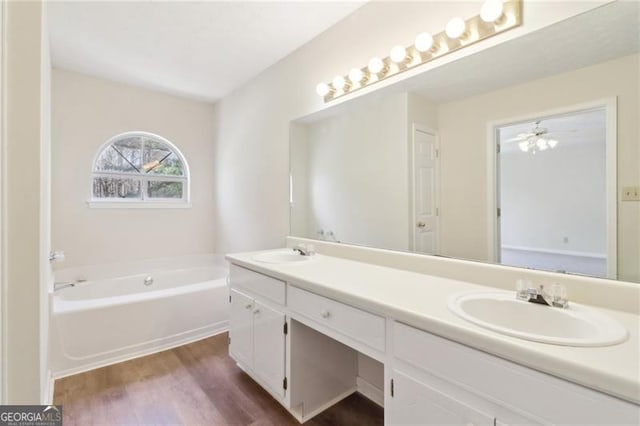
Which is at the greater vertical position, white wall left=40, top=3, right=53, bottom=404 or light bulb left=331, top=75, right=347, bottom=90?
light bulb left=331, top=75, right=347, bottom=90

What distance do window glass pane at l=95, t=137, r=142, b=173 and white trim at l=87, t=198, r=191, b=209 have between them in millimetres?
348

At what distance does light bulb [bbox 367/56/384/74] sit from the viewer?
1.73 m

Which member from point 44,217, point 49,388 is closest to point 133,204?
point 49,388

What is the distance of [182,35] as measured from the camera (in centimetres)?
216

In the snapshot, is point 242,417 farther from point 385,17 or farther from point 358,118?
point 385,17

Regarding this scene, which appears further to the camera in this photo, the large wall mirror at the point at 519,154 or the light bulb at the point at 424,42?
the light bulb at the point at 424,42

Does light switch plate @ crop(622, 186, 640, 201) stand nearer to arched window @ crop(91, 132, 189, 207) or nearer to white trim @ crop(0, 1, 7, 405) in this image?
white trim @ crop(0, 1, 7, 405)

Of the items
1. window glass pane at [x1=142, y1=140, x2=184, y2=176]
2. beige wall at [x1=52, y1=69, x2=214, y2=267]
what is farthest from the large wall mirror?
window glass pane at [x1=142, y1=140, x2=184, y2=176]

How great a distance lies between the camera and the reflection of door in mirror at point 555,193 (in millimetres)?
1087

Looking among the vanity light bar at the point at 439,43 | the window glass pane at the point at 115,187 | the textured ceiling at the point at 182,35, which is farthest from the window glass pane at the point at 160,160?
the vanity light bar at the point at 439,43

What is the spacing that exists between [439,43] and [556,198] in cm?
91

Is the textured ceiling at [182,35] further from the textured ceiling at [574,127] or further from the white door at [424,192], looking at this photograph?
the textured ceiling at [574,127]

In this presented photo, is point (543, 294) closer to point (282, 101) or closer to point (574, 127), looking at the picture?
point (574, 127)

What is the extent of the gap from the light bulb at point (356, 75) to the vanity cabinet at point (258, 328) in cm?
135
